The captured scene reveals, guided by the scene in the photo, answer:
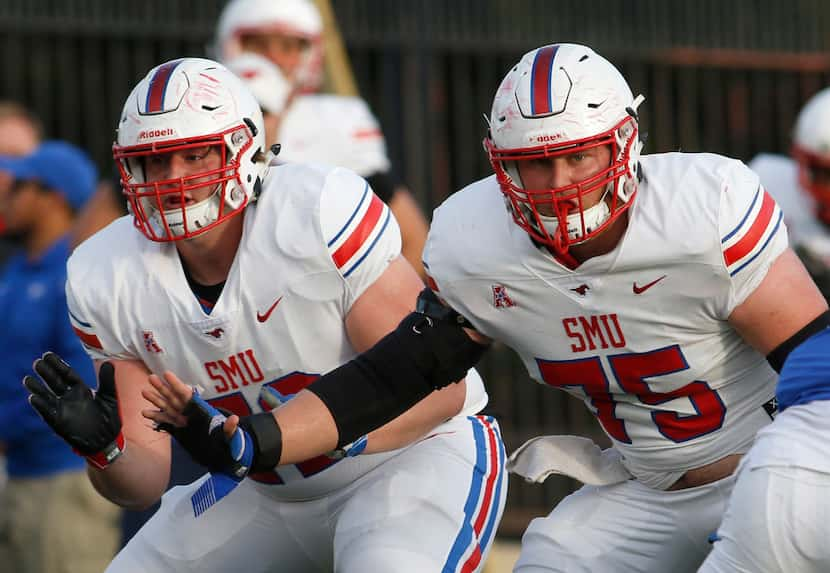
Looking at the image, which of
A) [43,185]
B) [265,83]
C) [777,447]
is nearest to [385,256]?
[777,447]

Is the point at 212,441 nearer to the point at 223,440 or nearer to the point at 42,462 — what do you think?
the point at 223,440

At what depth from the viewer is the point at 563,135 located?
405cm

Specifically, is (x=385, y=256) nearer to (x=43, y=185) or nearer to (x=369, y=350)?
(x=369, y=350)

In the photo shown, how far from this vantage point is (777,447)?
3529 mm

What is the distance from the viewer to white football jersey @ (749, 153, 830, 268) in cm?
712

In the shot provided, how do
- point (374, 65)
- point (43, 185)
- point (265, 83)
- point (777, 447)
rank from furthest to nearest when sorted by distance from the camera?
point (374, 65)
point (43, 185)
point (265, 83)
point (777, 447)

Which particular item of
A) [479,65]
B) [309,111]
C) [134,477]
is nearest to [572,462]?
[134,477]

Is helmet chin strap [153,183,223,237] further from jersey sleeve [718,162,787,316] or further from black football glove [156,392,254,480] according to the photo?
jersey sleeve [718,162,787,316]

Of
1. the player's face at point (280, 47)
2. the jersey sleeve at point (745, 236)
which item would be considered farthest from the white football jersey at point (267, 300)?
the player's face at point (280, 47)

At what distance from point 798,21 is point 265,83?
4110mm

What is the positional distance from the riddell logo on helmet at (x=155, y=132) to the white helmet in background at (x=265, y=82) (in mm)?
1806

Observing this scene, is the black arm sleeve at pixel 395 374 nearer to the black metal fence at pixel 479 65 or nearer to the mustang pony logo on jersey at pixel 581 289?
the mustang pony logo on jersey at pixel 581 289

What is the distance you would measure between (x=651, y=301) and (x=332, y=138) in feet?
9.43

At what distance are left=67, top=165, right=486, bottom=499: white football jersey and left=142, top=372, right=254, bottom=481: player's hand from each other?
1.73 ft
